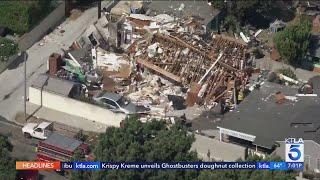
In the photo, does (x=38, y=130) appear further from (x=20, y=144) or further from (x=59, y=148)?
(x=59, y=148)

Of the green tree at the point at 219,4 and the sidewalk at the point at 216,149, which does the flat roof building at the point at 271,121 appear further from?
the green tree at the point at 219,4

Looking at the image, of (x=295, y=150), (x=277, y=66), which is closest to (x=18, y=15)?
(x=277, y=66)

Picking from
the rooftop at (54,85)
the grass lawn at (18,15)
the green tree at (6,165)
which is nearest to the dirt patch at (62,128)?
the rooftop at (54,85)

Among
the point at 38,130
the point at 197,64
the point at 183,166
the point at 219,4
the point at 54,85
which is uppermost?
the point at 219,4

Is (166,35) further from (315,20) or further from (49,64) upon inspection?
(315,20)

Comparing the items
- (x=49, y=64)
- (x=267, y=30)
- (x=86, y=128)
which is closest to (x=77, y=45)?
(x=49, y=64)

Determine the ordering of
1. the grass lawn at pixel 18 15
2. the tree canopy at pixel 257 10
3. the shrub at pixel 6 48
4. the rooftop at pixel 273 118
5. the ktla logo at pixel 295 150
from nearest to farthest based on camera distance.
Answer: the ktla logo at pixel 295 150, the rooftop at pixel 273 118, the shrub at pixel 6 48, the grass lawn at pixel 18 15, the tree canopy at pixel 257 10
